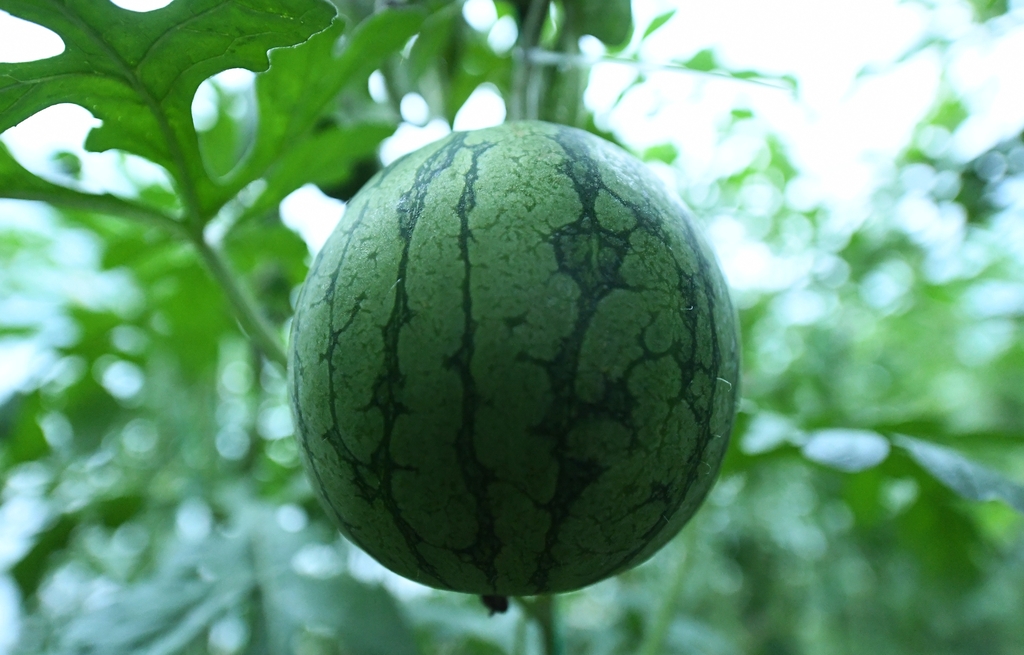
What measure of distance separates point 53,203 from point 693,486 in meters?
0.90

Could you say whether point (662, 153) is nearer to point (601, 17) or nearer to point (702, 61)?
point (702, 61)

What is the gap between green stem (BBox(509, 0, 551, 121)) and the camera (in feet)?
3.33

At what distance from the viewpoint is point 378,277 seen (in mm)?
665

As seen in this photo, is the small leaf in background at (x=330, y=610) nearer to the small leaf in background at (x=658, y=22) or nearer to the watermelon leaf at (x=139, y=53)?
the watermelon leaf at (x=139, y=53)

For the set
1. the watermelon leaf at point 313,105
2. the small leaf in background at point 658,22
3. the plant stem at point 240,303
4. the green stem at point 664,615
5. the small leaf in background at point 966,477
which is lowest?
the green stem at point 664,615

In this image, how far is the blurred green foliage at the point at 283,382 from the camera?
3.15 feet

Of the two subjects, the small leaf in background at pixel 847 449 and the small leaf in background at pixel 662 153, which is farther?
the small leaf in background at pixel 662 153

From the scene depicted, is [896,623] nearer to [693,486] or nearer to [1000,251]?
[1000,251]

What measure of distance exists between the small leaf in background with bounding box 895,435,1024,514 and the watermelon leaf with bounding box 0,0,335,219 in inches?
36.8

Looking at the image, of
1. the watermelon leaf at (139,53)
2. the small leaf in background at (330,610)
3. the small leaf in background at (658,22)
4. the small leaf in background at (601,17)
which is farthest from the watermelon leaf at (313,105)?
the small leaf in background at (330,610)

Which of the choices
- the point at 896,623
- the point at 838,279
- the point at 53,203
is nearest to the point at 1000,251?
the point at 838,279

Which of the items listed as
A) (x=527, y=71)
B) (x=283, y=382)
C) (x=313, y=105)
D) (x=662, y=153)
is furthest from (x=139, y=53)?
(x=283, y=382)

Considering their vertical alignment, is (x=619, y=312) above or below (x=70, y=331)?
above

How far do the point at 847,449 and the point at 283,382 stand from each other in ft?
5.30
